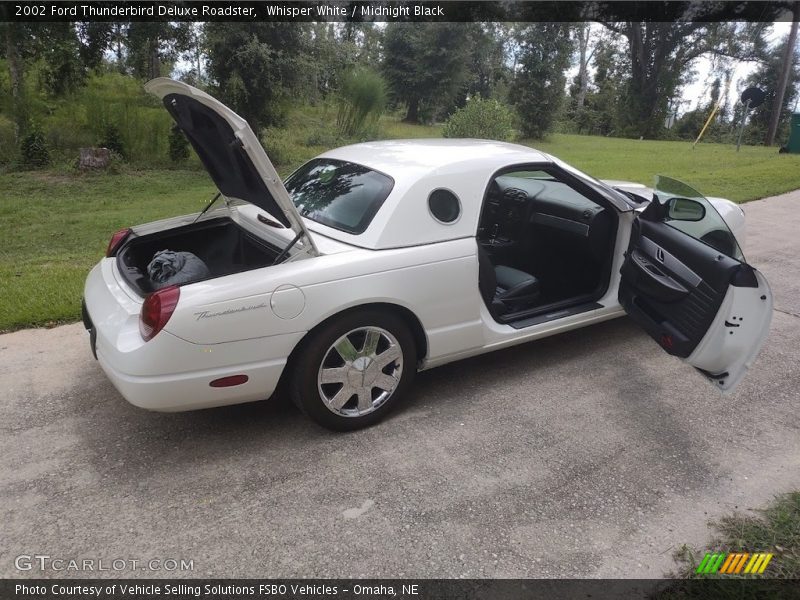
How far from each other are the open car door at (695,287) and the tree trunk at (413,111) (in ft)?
71.7

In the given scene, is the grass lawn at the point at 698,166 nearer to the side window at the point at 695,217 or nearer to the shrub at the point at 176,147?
the side window at the point at 695,217

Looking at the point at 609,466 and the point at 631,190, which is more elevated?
the point at 631,190

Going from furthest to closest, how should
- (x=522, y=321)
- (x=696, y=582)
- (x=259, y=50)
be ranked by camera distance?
(x=259, y=50)
(x=522, y=321)
(x=696, y=582)

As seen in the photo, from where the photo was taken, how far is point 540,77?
23.6m

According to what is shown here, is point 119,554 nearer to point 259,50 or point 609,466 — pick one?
point 609,466

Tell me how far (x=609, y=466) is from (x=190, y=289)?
2.21 metres

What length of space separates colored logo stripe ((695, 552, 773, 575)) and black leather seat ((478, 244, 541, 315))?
1732 millimetres

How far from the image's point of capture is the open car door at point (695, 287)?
295cm

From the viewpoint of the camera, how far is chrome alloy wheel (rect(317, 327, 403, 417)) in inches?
123

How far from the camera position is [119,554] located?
2.44 m

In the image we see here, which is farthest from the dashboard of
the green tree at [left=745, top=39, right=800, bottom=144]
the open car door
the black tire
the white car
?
the green tree at [left=745, top=39, right=800, bottom=144]

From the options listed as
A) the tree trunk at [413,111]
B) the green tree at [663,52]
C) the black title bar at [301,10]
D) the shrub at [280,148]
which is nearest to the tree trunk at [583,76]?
the green tree at [663,52]

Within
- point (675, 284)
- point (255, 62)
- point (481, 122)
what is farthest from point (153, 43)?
point (675, 284)

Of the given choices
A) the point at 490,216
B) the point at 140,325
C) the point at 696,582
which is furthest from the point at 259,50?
the point at 696,582
